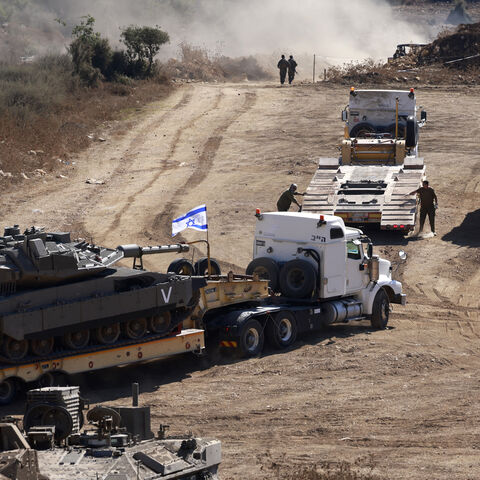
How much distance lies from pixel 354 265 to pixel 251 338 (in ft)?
10.0

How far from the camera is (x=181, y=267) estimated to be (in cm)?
2078

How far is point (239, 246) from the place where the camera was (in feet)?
97.2

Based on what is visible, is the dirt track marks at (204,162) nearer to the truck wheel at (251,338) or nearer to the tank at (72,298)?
the truck wheel at (251,338)

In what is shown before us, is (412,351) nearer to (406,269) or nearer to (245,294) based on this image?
(245,294)

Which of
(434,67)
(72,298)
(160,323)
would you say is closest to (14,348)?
(72,298)

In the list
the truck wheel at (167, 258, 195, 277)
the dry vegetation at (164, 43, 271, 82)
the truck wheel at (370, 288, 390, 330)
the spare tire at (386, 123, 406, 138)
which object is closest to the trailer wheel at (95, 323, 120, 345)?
the truck wheel at (167, 258, 195, 277)

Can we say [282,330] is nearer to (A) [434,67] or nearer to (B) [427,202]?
(B) [427,202]

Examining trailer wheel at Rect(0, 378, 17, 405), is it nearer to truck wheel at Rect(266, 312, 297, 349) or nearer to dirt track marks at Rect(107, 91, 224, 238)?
truck wheel at Rect(266, 312, 297, 349)

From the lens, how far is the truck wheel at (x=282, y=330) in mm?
Answer: 20000

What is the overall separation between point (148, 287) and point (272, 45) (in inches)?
1846

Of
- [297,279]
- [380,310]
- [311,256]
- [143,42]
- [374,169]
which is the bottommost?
[380,310]

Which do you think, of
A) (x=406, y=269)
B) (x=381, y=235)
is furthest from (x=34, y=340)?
(x=381, y=235)

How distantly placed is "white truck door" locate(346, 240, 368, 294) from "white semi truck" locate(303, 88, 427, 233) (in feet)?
25.2

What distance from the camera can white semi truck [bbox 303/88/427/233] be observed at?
29.5 m
